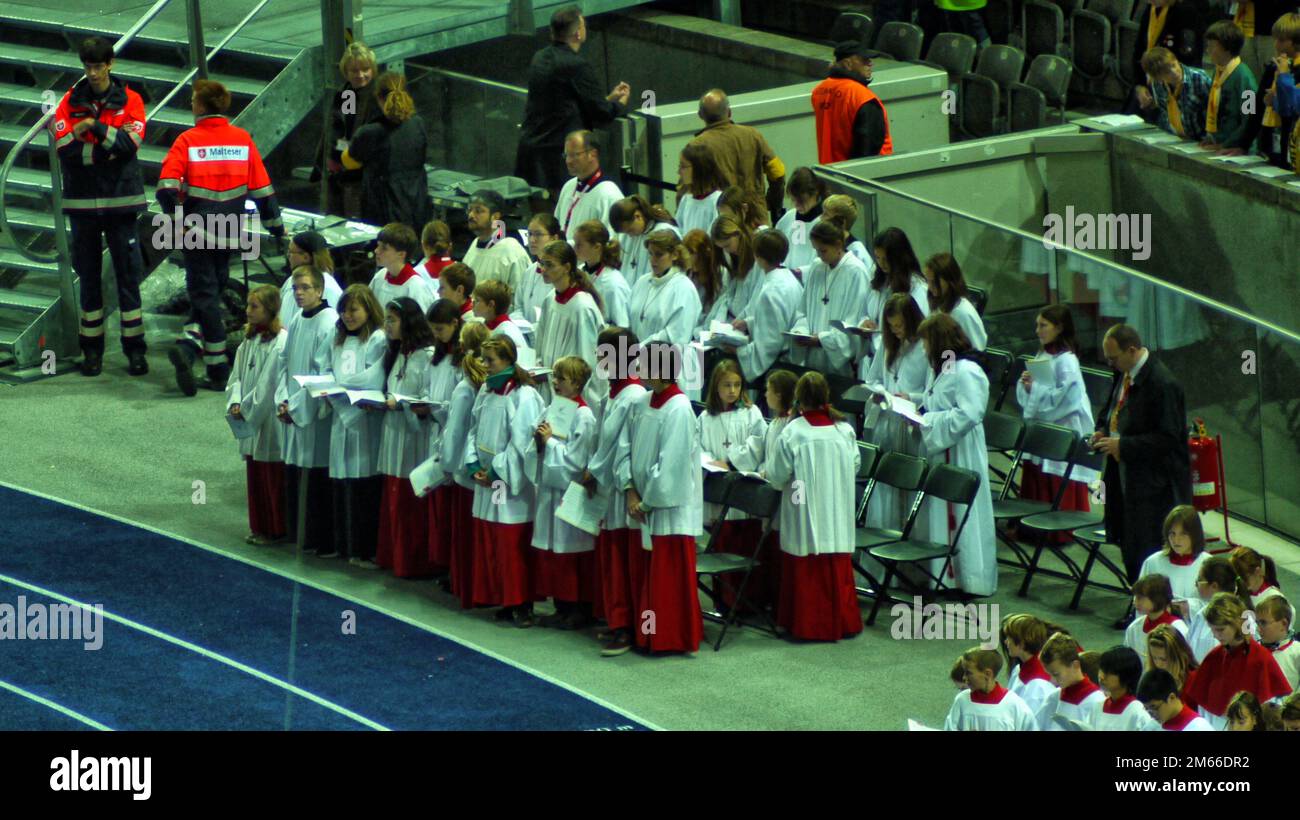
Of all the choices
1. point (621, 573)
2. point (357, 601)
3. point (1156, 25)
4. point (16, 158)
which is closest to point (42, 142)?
point (16, 158)

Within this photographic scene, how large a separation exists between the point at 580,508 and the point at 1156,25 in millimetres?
7381

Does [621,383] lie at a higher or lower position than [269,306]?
lower

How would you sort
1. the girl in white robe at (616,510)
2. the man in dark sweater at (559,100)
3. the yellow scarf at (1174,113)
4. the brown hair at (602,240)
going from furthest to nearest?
1. the man in dark sweater at (559,100)
2. the yellow scarf at (1174,113)
3. the brown hair at (602,240)
4. the girl in white robe at (616,510)

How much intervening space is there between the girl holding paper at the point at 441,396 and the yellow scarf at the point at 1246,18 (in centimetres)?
757

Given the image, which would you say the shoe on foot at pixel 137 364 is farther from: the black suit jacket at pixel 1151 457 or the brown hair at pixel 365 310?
the black suit jacket at pixel 1151 457

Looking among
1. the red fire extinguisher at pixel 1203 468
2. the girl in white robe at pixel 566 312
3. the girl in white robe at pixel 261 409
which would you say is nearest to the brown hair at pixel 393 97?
the girl in white robe at pixel 261 409

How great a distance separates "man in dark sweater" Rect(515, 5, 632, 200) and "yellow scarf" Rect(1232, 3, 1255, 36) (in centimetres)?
507

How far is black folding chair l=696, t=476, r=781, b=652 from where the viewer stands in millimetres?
12297

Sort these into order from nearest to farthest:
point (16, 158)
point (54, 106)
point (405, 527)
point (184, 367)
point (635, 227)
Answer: point (405, 527)
point (635, 227)
point (184, 367)
point (16, 158)
point (54, 106)

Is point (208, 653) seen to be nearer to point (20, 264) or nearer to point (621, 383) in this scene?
point (621, 383)

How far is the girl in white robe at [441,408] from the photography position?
1301 centimetres

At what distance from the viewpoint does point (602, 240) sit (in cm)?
1405
